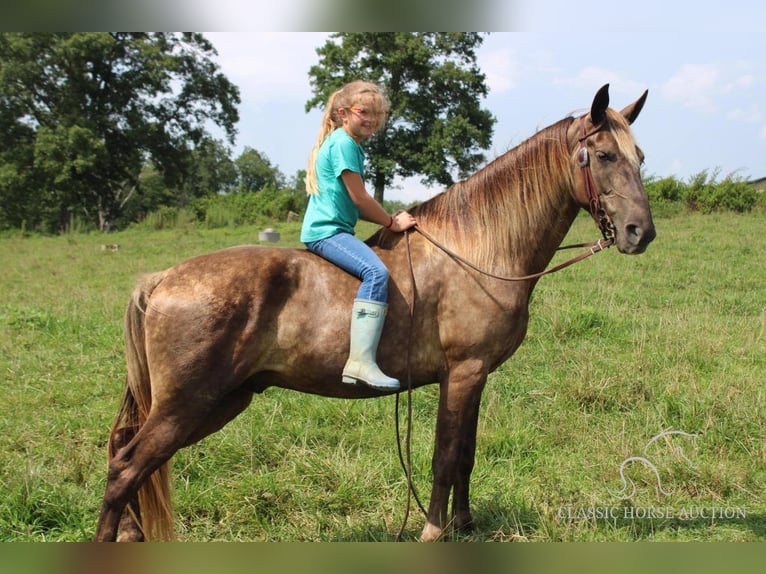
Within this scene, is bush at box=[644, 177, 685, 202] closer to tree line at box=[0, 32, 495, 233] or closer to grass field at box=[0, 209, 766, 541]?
tree line at box=[0, 32, 495, 233]

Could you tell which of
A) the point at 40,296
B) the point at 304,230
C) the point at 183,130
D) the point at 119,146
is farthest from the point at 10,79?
the point at 304,230

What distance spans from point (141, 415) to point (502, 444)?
8.96 ft

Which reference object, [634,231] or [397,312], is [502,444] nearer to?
[397,312]

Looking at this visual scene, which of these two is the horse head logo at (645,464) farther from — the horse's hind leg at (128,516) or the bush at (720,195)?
the bush at (720,195)

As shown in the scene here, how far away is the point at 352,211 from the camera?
3195 millimetres

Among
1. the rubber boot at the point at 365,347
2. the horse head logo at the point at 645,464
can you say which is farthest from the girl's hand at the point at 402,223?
the horse head logo at the point at 645,464

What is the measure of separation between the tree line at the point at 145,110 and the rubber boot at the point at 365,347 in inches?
703

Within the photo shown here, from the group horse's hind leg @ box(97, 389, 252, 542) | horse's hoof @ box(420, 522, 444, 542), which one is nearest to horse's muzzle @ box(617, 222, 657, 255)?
horse's hoof @ box(420, 522, 444, 542)

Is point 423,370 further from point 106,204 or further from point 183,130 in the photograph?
point 106,204

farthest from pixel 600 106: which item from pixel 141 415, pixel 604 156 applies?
pixel 141 415

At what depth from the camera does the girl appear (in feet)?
9.44

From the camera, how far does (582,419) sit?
15.8 feet

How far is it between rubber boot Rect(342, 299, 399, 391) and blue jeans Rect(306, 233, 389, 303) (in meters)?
0.06

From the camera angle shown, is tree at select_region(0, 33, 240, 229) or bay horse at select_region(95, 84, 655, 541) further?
tree at select_region(0, 33, 240, 229)
